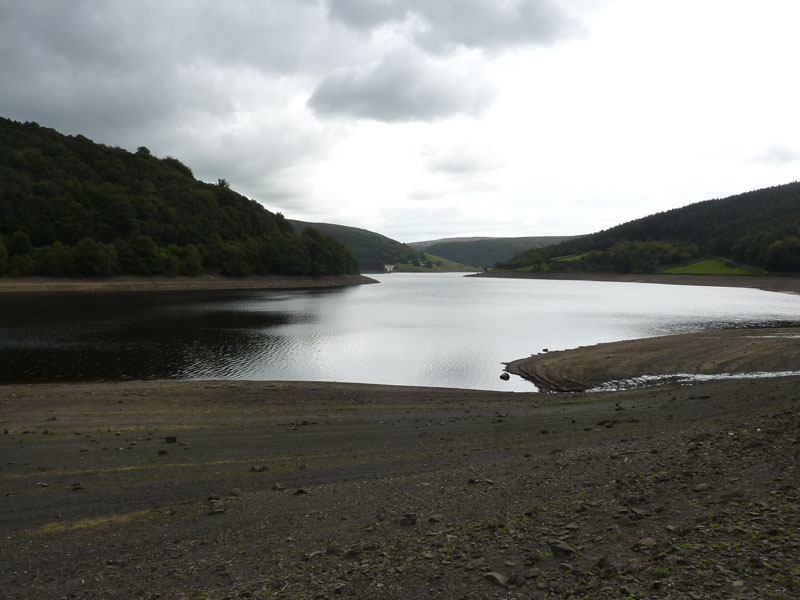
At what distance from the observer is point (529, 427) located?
11898 mm

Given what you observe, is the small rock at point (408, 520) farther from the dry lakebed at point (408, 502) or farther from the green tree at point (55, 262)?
the green tree at point (55, 262)

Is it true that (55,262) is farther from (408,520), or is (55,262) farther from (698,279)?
(698,279)

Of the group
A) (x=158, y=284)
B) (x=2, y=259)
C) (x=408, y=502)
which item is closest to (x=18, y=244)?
(x=2, y=259)

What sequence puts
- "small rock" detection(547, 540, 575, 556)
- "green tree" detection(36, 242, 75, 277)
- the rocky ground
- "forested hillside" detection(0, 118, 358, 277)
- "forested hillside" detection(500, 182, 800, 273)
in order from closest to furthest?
1. the rocky ground
2. "small rock" detection(547, 540, 575, 556)
3. "green tree" detection(36, 242, 75, 277)
4. "forested hillside" detection(0, 118, 358, 277)
5. "forested hillside" detection(500, 182, 800, 273)

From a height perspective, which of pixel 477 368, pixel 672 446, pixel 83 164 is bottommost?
pixel 477 368

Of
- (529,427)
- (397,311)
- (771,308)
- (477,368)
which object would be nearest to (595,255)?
(771,308)

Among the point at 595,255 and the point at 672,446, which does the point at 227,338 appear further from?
the point at 595,255

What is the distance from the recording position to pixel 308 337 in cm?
3484

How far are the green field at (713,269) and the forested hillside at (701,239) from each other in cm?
236

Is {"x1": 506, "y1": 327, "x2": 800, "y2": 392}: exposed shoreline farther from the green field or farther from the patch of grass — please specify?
the green field

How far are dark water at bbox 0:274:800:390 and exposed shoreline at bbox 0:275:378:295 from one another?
69.3 feet

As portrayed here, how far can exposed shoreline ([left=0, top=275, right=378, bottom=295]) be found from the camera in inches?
2778

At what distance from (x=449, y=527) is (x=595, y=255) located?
159023 mm

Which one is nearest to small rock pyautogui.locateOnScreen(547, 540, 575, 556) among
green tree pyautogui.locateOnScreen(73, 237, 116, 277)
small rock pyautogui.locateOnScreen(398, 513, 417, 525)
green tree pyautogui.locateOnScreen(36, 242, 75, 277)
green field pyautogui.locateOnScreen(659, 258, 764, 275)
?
small rock pyautogui.locateOnScreen(398, 513, 417, 525)
